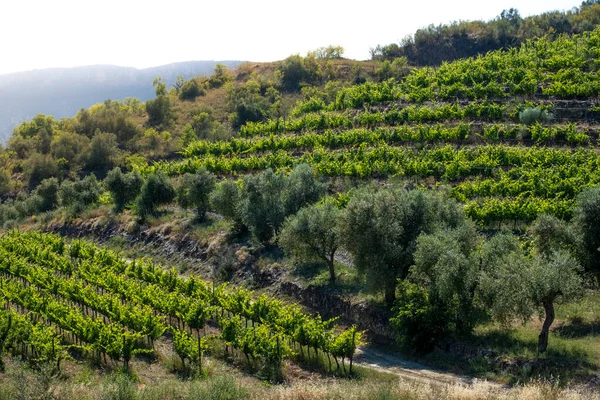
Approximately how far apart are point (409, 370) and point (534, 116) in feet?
129

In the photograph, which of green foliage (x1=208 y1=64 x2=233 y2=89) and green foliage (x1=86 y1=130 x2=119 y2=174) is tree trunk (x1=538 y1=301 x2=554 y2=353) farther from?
green foliage (x1=208 y1=64 x2=233 y2=89)

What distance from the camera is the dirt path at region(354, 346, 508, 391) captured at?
22.6 metres

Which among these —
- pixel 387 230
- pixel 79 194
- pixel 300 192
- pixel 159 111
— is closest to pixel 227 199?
pixel 300 192

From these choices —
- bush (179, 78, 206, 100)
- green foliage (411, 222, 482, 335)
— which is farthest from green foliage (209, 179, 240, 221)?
bush (179, 78, 206, 100)

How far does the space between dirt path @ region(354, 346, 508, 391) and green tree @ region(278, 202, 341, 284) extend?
25.0ft

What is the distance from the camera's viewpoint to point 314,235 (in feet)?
112

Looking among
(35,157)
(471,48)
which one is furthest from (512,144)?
(35,157)

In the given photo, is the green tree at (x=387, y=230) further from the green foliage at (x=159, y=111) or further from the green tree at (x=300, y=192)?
the green foliage at (x=159, y=111)

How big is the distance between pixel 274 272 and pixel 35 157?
195ft

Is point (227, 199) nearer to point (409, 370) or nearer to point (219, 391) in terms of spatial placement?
point (409, 370)

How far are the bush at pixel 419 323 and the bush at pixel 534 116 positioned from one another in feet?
115

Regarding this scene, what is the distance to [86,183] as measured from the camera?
63406 mm

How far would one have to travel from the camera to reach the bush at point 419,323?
26.3 m

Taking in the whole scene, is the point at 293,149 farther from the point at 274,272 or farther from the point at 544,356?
the point at 544,356
